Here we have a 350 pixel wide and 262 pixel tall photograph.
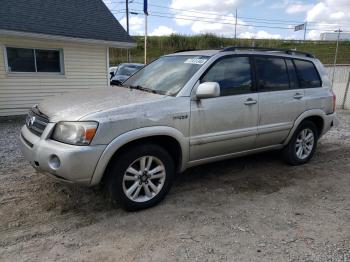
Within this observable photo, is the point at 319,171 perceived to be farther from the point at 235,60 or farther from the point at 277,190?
the point at 235,60

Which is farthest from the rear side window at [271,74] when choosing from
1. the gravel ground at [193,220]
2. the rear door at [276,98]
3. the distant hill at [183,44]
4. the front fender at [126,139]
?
the distant hill at [183,44]

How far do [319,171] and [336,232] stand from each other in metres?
2.04

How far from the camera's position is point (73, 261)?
2850 mm

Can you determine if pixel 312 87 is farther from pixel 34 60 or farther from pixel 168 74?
pixel 34 60

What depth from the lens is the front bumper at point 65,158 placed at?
3.21 m

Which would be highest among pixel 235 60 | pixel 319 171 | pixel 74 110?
pixel 235 60

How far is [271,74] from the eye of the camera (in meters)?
4.87

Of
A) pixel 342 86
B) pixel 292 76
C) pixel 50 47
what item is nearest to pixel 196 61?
pixel 292 76

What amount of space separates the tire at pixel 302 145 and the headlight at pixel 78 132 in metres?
3.36

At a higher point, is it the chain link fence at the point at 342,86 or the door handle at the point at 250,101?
the door handle at the point at 250,101

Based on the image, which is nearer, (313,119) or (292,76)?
(292,76)

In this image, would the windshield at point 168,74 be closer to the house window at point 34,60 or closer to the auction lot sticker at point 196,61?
the auction lot sticker at point 196,61

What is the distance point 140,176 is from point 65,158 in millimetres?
871

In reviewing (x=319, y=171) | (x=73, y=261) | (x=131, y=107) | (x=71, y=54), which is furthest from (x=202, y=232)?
(x=71, y=54)
